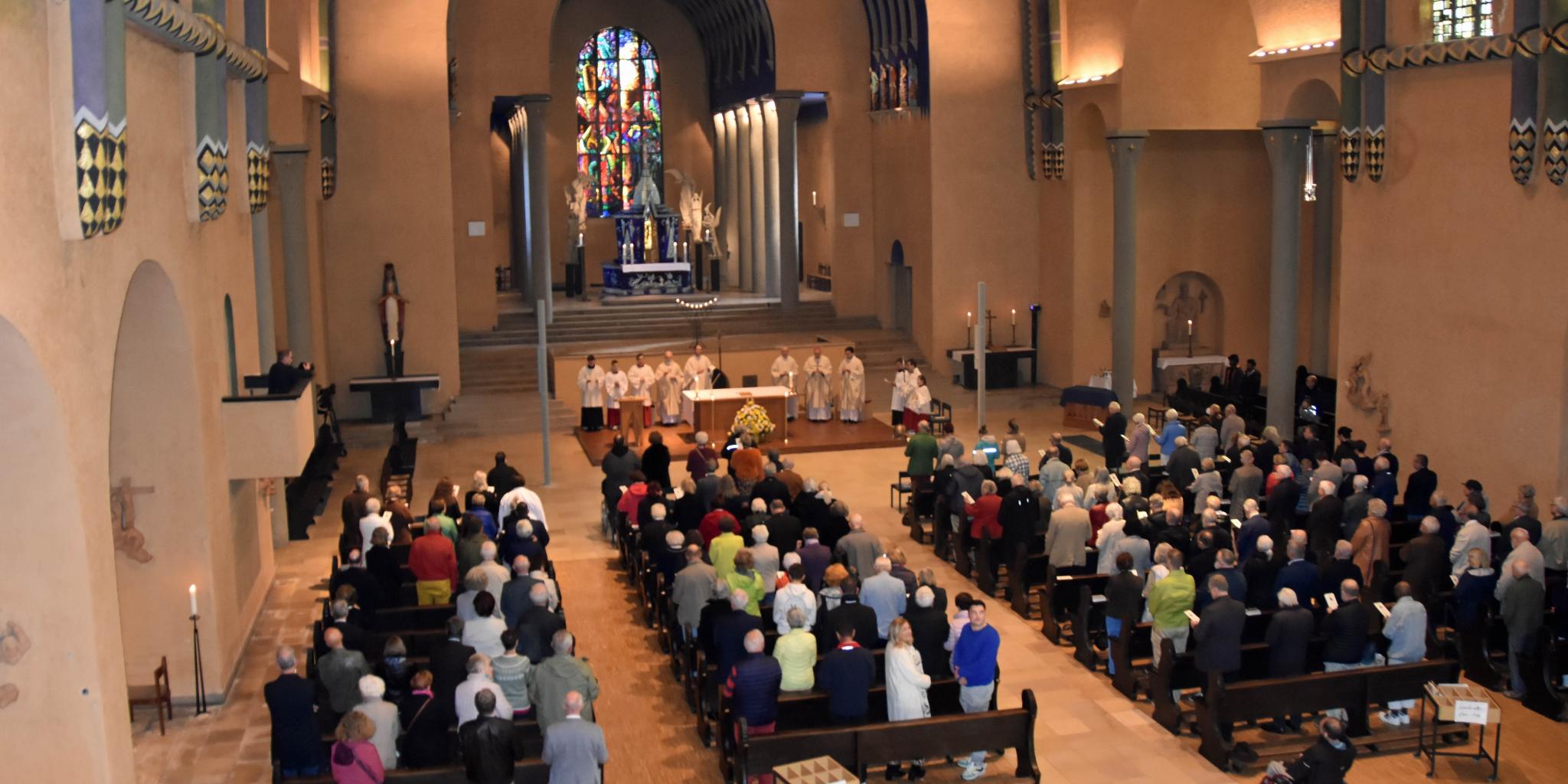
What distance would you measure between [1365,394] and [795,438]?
349 inches

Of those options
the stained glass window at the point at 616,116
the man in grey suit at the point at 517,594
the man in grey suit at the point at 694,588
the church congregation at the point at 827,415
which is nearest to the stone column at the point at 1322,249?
the church congregation at the point at 827,415

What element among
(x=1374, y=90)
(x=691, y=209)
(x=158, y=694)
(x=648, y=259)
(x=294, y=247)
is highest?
(x=1374, y=90)

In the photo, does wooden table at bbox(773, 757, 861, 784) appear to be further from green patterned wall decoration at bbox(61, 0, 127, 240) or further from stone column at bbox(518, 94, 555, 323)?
stone column at bbox(518, 94, 555, 323)

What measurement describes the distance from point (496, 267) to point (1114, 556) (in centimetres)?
2755

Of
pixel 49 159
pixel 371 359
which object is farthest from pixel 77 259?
pixel 371 359

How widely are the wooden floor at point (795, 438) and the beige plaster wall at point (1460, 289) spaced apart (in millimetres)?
7591

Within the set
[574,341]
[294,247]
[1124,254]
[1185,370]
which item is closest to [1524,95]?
[1124,254]

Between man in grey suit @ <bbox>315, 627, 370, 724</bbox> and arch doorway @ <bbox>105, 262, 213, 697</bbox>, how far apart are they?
9.17 feet

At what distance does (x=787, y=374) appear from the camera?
1013 inches

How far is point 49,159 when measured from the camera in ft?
28.1

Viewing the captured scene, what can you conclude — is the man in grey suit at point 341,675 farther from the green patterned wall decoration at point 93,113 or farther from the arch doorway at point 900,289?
the arch doorway at point 900,289

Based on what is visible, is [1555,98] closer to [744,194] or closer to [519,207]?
[744,194]

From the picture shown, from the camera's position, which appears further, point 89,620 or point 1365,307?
point 1365,307

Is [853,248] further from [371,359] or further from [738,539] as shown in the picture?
[738,539]
